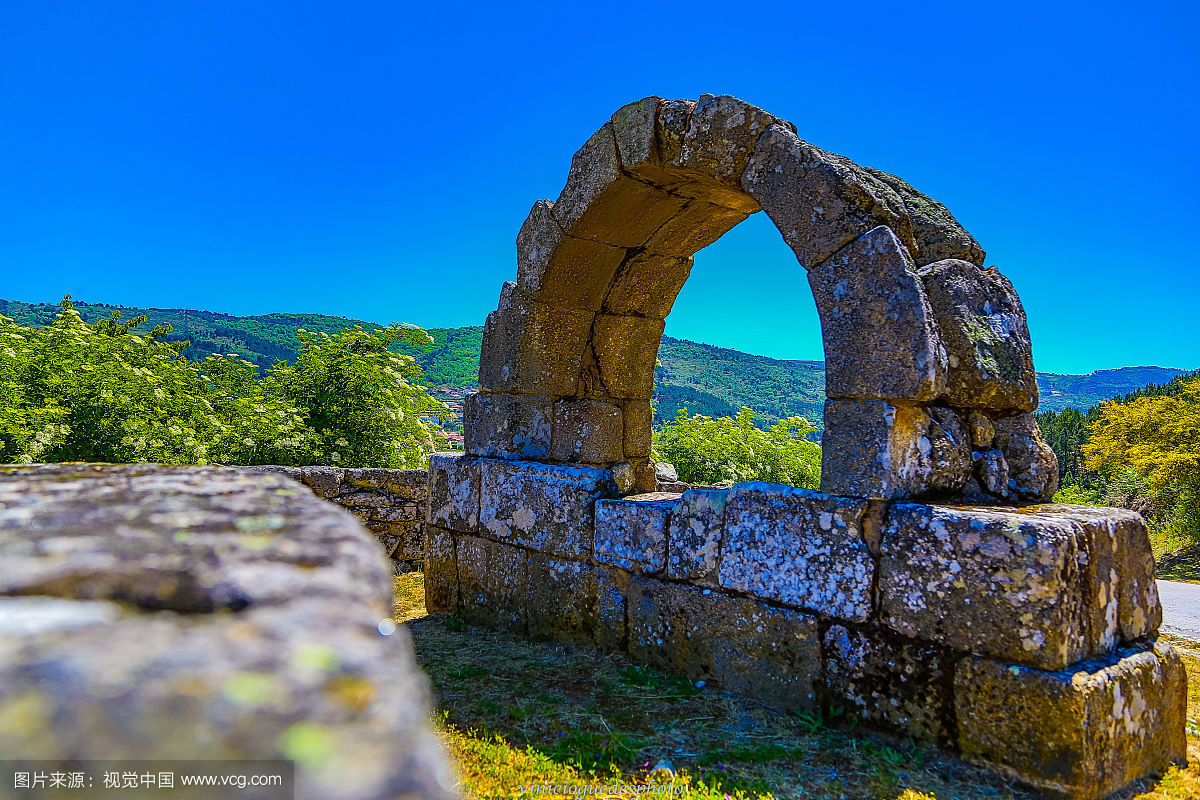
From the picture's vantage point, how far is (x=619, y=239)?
542cm

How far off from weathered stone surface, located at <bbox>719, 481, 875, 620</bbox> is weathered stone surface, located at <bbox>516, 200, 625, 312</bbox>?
2.24 metres

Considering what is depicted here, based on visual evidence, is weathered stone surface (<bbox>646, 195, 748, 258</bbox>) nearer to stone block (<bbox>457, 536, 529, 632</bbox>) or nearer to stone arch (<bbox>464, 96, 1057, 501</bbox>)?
stone arch (<bbox>464, 96, 1057, 501</bbox>)

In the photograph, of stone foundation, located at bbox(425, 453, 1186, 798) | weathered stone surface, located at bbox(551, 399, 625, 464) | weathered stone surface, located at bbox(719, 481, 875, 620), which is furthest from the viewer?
weathered stone surface, located at bbox(551, 399, 625, 464)

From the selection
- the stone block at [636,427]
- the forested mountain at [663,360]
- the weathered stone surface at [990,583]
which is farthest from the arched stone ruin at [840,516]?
the forested mountain at [663,360]

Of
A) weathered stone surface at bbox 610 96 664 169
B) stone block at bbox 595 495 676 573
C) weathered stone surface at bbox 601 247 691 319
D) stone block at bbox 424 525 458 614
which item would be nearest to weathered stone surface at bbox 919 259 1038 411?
stone block at bbox 595 495 676 573

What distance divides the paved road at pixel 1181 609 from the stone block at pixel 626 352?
372 centimetres

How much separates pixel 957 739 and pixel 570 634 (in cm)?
236

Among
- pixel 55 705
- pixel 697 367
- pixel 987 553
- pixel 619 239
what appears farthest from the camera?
pixel 697 367

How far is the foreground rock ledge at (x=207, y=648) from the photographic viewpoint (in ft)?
1.85

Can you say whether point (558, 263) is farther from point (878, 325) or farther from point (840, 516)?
point (840, 516)

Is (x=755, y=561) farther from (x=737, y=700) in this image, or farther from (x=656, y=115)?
(x=656, y=115)

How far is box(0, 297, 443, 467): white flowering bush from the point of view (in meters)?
8.01

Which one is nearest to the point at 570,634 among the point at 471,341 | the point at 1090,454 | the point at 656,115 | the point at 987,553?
the point at 987,553

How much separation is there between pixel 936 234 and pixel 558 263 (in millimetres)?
2552
